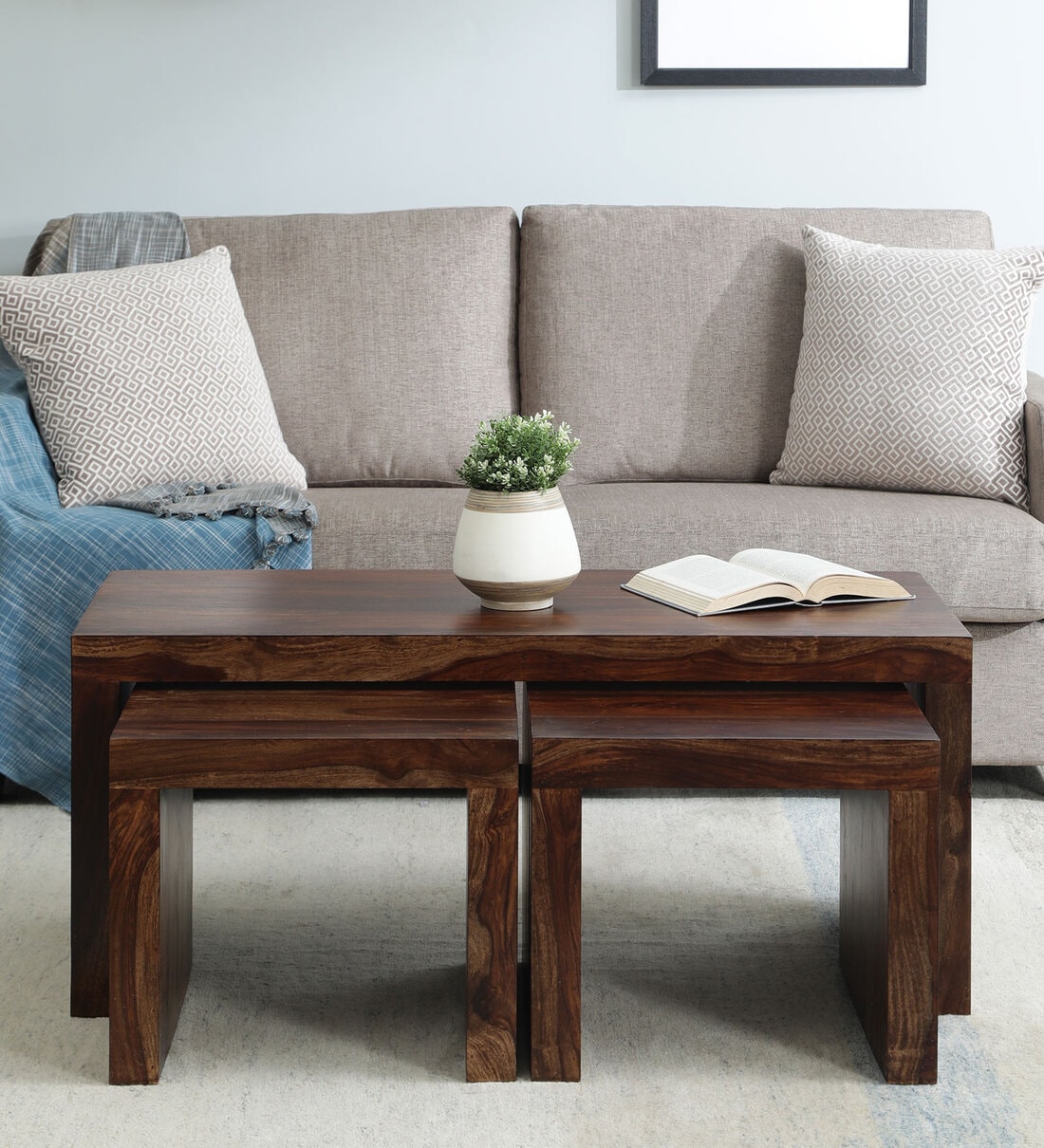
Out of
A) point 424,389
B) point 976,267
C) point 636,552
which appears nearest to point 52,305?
point 424,389

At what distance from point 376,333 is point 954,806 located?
1672 mm

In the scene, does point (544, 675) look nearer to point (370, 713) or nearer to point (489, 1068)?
point (370, 713)

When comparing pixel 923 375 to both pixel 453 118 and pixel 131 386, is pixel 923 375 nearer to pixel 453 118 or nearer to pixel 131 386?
pixel 453 118

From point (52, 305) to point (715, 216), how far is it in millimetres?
1351

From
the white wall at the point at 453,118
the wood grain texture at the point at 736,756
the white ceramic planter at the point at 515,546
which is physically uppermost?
the white wall at the point at 453,118

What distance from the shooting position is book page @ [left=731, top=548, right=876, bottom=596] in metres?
1.53

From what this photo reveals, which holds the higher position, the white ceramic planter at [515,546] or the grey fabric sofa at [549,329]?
the grey fabric sofa at [549,329]

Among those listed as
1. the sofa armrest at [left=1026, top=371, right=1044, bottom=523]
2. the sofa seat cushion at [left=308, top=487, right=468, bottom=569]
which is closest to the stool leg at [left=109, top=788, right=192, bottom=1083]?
the sofa seat cushion at [left=308, top=487, right=468, bottom=569]

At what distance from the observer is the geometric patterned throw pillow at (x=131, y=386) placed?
2.30m

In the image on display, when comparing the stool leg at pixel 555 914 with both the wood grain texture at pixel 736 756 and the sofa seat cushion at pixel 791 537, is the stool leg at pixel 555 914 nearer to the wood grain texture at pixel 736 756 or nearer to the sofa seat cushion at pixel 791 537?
the wood grain texture at pixel 736 756

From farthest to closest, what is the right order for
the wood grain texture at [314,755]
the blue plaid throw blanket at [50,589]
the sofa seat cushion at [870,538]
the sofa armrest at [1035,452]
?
the sofa armrest at [1035,452] → the sofa seat cushion at [870,538] → the blue plaid throw blanket at [50,589] → the wood grain texture at [314,755]

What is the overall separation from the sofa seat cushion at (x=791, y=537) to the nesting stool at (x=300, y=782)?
0.86m

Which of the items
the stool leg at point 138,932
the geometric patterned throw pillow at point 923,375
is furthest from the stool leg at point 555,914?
the geometric patterned throw pillow at point 923,375

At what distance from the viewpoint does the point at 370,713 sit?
1340 mm
